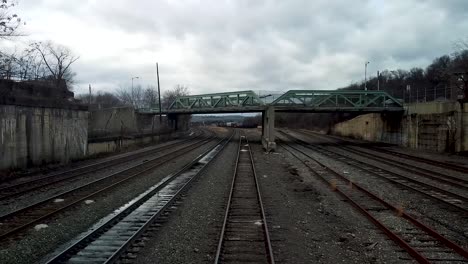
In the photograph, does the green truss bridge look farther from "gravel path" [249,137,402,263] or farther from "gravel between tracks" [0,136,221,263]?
"gravel between tracks" [0,136,221,263]

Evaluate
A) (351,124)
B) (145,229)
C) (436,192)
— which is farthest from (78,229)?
(351,124)

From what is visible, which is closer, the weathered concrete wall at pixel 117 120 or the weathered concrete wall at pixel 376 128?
the weathered concrete wall at pixel 376 128

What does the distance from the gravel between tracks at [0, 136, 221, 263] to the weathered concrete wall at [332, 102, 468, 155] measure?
2633 centimetres

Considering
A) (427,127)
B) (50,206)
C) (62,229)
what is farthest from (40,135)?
(427,127)

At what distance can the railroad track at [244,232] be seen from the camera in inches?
298

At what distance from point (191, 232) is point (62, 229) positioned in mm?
3018

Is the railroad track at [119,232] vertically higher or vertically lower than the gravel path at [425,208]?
higher

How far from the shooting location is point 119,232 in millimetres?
9297

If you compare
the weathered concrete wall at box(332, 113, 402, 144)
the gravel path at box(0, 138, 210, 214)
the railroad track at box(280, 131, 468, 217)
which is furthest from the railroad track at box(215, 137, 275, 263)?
the weathered concrete wall at box(332, 113, 402, 144)

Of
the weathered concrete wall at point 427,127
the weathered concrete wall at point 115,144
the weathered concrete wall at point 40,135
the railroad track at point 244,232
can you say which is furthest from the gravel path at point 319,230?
the weathered concrete wall at point 427,127

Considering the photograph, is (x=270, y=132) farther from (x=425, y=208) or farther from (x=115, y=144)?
(x=425, y=208)

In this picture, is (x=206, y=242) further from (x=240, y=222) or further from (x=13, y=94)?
(x=13, y=94)

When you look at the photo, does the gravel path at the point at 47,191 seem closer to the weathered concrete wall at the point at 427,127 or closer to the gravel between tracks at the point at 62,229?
the gravel between tracks at the point at 62,229

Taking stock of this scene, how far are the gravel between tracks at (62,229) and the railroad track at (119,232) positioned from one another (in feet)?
1.53
